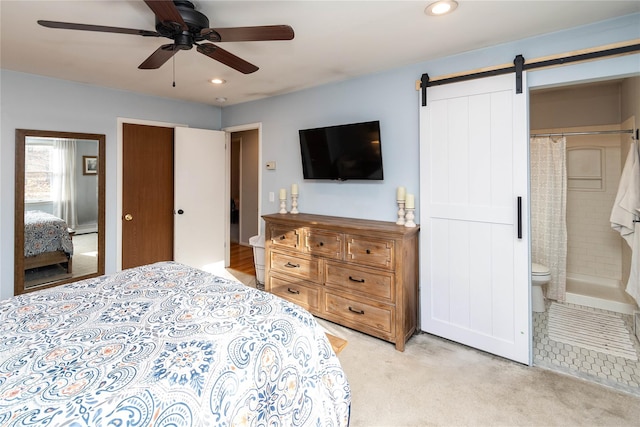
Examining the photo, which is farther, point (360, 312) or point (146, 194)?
point (146, 194)

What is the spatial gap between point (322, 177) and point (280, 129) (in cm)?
94

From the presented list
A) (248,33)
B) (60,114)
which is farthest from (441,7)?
(60,114)

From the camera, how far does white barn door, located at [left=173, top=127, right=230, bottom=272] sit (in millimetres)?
4145

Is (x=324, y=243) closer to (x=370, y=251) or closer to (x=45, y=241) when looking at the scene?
(x=370, y=251)

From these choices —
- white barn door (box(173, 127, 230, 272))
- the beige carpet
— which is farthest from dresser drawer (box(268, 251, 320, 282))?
white barn door (box(173, 127, 230, 272))

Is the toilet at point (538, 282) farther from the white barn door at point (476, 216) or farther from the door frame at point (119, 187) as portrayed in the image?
the door frame at point (119, 187)

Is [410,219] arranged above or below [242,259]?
above

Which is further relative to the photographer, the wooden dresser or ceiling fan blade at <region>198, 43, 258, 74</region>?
the wooden dresser

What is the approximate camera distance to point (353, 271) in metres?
2.79

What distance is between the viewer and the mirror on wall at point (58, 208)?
10.3 ft

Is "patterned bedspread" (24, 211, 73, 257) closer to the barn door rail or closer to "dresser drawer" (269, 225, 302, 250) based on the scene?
"dresser drawer" (269, 225, 302, 250)

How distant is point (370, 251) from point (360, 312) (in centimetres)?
54

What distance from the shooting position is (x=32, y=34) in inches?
89.2

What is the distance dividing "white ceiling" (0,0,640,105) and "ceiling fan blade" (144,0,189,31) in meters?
0.39
